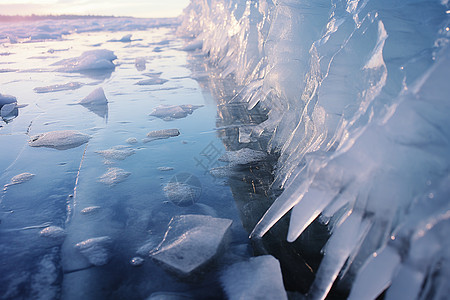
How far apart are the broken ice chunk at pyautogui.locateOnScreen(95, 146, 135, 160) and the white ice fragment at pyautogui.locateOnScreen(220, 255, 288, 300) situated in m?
1.69

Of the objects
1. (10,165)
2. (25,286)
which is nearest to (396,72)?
(25,286)

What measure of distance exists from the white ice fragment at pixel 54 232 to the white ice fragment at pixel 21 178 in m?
0.80

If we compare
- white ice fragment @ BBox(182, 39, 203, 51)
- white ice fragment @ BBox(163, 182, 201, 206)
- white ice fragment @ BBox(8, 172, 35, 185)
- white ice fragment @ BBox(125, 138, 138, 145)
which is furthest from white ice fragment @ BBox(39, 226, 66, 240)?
white ice fragment @ BBox(182, 39, 203, 51)

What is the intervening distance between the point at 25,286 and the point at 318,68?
232 cm

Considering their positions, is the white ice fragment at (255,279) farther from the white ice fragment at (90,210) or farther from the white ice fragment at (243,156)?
the white ice fragment at (243,156)

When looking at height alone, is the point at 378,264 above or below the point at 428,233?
below

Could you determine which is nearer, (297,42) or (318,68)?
(318,68)

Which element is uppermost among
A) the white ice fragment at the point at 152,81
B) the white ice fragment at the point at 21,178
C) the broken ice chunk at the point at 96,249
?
the broken ice chunk at the point at 96,249

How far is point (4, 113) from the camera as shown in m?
4.11

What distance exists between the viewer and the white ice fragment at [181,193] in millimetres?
2094

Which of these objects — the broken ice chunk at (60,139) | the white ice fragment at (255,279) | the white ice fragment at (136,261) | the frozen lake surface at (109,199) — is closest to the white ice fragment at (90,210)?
the frozen lake surface at (109,199)

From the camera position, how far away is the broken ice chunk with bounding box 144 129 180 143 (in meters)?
3.19

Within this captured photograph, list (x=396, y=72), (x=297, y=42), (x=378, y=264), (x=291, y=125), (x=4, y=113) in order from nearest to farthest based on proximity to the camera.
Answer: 1. (x=378, y=264)
2. (x=396, y=72)
3. (x=291, y=125)
4. (x=297, y=42)
5. (x=4, y=113)

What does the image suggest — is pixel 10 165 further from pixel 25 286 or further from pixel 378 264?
pixel 378 264
